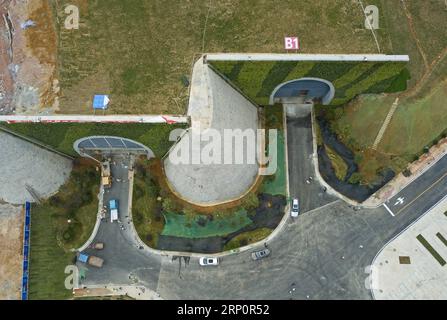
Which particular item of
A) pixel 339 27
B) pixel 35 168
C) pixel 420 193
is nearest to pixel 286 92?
pixel 339 27

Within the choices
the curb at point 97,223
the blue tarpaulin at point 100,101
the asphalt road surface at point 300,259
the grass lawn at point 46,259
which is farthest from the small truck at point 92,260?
the blue tarpaulin at point 100,101

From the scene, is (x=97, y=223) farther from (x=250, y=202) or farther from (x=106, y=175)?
(x=250, y=202)

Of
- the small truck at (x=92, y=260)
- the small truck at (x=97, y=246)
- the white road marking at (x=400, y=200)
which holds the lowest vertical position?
the small truck at (x=92, y=260)

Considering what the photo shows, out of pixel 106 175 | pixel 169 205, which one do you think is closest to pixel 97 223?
pixel 106 175

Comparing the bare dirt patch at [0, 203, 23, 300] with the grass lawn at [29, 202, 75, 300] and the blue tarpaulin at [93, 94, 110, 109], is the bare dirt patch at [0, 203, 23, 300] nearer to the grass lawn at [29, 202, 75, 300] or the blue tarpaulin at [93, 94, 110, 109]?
the grass lawn at [29, 202, 75, 300]

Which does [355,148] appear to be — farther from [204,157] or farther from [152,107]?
[152,107]

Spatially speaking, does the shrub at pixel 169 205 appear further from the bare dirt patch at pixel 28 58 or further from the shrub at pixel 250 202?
the bare dirt patch at pixel 28 58
